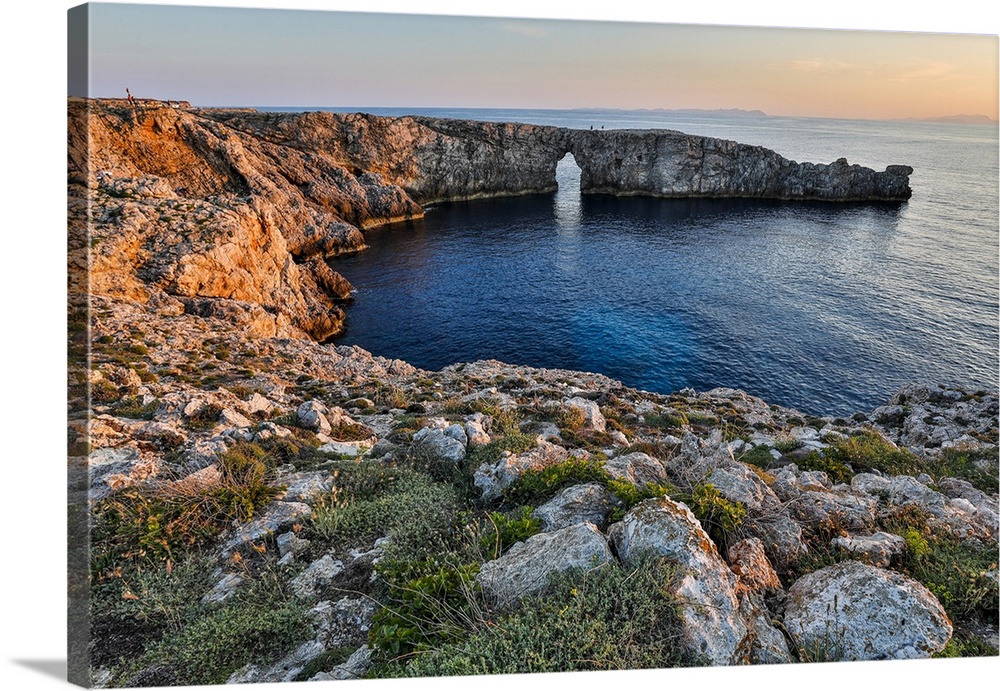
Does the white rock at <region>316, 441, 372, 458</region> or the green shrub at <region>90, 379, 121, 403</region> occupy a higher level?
the green shrub at <region>90, 379, 121, 403</region>

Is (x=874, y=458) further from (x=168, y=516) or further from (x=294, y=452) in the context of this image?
(x=168, y=516)

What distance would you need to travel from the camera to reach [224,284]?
27.7 meters

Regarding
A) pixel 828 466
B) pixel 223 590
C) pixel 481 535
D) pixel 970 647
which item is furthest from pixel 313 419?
pixel 970 647

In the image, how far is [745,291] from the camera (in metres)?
39.1

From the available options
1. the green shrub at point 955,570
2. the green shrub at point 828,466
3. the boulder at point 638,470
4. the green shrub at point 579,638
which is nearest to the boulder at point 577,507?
the boulder at point 638,470

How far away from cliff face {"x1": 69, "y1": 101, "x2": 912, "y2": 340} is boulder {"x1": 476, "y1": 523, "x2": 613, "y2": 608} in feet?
24.0

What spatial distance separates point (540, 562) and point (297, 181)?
58177 mm

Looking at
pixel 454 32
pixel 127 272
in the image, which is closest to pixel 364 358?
pixel 127 272

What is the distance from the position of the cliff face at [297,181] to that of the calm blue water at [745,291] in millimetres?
5510

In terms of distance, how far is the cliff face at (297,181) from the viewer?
24.9m

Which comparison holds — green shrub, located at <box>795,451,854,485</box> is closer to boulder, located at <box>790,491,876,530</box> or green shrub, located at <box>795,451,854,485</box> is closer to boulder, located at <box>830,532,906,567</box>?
boulder, located at <box>790,491,876,530</box>

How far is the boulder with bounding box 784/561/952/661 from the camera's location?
588cm

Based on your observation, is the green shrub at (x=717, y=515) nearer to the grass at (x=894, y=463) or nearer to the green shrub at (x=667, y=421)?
the grass at (x=894, y=463)

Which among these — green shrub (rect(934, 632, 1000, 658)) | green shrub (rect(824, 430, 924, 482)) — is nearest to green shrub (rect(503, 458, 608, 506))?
green shrub (rect(934, 632, 1000, 658))
